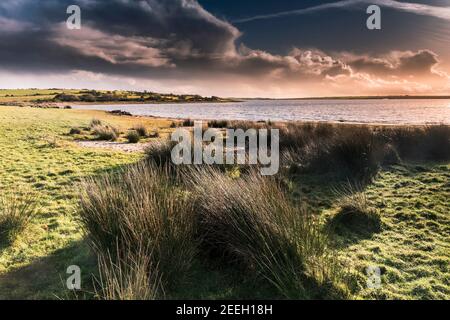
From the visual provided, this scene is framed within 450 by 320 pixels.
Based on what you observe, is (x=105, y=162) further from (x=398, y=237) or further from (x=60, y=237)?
(x=398, y=237)

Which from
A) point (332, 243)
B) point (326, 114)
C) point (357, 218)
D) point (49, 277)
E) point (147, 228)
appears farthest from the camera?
point (326, 114)

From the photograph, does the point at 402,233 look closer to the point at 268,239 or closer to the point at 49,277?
the point at 268,239

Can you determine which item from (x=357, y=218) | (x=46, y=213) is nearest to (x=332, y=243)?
(x=357, y=218)

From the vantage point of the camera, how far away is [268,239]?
12.2 feet

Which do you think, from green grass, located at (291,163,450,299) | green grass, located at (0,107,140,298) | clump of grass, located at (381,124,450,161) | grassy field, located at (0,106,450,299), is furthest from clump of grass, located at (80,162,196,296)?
clump of grass, located at (381,124,450,161)

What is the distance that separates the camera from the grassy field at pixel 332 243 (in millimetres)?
3820

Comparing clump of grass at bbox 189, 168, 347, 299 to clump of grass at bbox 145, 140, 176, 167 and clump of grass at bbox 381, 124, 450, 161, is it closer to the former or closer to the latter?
clump of grass at bbox 145, 140, 176, 167

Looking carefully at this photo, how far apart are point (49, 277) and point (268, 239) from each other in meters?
2.75

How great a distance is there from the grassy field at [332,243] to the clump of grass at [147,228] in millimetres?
→ 278

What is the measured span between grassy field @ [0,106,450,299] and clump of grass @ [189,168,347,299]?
0.74ft

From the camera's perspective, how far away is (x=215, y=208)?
4.34 meters

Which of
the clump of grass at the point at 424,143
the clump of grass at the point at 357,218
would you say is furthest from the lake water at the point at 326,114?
the clump of grass at the point at 357,218

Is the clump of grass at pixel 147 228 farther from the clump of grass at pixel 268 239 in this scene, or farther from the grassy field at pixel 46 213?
the grassy field at pixel 46 213

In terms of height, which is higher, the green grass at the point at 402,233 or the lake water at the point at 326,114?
the lake water at the point at 326,114
